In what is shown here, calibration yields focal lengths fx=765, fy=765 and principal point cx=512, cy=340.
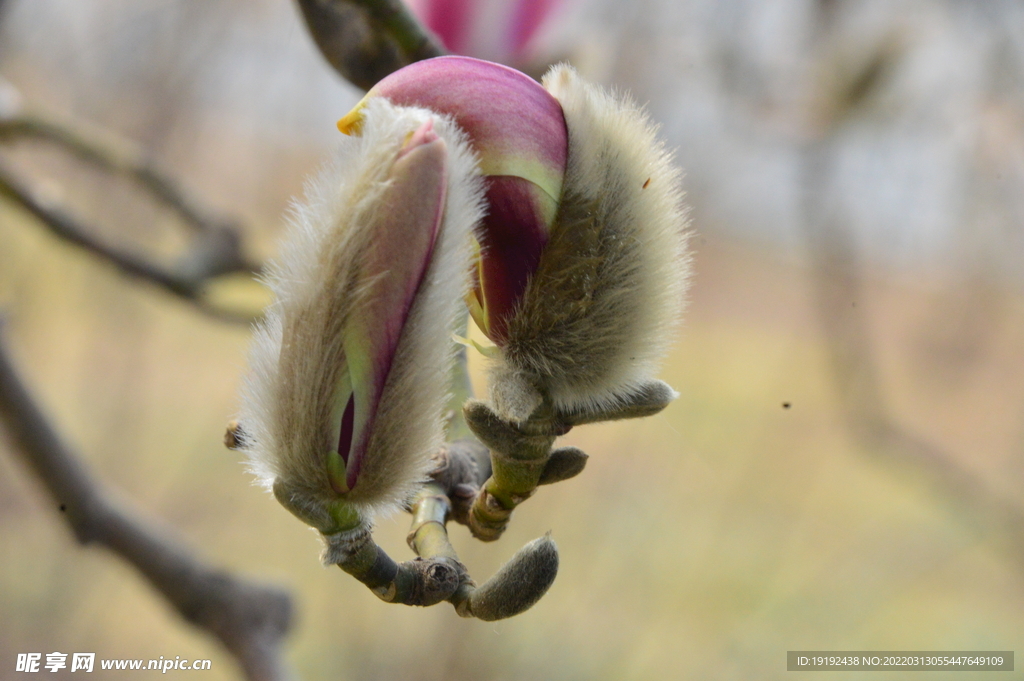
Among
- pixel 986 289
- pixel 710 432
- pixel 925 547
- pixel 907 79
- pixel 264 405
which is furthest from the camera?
pixel 710 432

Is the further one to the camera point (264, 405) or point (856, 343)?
point (856, 343)

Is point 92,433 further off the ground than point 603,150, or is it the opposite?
point 603,150

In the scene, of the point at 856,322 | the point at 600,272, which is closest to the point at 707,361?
the point at 856,322

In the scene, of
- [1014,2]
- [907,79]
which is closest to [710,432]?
[907,79]

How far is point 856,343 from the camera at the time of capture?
1467mm

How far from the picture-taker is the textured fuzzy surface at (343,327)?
0.27 metres

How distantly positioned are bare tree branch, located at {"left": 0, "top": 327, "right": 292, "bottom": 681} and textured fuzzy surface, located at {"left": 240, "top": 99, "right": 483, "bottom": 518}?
2.07 ft

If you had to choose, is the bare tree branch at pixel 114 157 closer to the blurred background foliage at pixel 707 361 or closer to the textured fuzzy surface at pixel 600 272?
the blurred background foliage at pixel 707 361

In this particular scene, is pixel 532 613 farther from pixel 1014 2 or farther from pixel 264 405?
pixel 264 405

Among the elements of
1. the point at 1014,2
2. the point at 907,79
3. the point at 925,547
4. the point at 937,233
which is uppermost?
the point at 1014,2

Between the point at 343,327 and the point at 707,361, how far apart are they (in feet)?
6.03

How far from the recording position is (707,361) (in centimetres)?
202

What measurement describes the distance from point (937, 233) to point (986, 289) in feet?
0.56


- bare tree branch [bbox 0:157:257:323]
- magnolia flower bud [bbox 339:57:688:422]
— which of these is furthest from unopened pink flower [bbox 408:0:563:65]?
bare tree branch [bbox 0:157:257:323]
